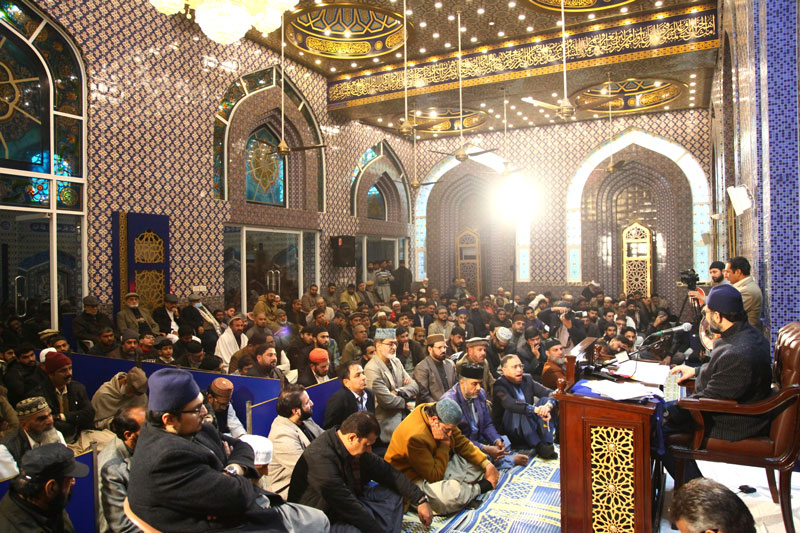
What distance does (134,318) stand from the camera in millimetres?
6633

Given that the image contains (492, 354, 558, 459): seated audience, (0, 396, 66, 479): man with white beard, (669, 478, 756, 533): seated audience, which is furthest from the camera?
(492, 354, 558, 459): seated audience

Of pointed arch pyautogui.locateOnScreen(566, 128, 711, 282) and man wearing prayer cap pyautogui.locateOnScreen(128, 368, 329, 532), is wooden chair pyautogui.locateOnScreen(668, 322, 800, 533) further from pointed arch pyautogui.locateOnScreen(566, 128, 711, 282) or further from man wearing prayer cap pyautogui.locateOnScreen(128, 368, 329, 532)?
pointed arch pyautogui.locateOnScreen(566, 128, 711, 282)

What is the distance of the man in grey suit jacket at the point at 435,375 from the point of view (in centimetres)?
484

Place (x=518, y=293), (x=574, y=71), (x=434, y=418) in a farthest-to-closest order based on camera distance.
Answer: (x=518, y=293) → (x=574, y=71) → (x=434, y=418)

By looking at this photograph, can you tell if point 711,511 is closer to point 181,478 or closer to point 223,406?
point 181,478

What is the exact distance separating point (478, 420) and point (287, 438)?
1.72 metres

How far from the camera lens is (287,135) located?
10000mm

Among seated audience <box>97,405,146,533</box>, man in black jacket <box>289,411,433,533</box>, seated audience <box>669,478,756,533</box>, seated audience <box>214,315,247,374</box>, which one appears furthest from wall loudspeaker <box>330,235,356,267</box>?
seated audience <box>669,478,756,533</box>

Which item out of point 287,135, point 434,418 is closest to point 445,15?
point 287,135

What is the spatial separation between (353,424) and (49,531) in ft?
4.44

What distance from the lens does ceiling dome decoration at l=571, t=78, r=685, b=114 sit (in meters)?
10.9

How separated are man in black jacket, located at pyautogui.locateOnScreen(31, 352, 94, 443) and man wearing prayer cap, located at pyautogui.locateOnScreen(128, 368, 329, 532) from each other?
2487 millimetres

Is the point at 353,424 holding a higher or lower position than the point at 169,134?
lower

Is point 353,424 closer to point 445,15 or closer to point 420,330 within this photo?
point 420,330
